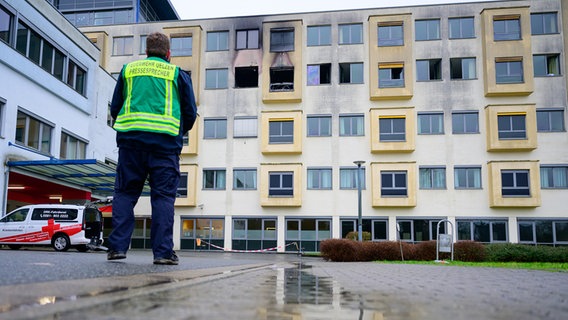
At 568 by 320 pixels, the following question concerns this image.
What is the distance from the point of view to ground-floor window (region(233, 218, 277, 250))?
37219 mm

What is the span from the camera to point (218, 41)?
132ft

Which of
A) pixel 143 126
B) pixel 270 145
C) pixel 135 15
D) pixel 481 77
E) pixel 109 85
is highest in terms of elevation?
pixel 135 15

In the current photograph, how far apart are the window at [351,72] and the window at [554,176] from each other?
13484 millimetres

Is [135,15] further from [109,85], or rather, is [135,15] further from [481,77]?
[481,77]

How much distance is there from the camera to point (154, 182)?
17.6 feet

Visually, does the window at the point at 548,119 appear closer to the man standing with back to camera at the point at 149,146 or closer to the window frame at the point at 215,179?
the window frame at the point at 215,179

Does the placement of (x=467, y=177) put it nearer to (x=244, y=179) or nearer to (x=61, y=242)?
(x=244, y=179)

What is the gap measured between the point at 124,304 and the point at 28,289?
2.01 ft

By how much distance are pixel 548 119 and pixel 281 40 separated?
1895cm

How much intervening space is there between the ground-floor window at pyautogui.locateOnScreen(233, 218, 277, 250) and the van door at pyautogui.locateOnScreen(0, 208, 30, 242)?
18.5 metres

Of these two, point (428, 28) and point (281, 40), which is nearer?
point (428, 28)

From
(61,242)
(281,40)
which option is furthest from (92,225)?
(281,40)

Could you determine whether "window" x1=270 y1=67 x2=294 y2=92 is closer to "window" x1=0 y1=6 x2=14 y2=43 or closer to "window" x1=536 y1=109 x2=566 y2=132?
"window" x1=536 y1=109 x2=566 y2=132

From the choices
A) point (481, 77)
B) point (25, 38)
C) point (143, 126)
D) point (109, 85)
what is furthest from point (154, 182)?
point (481, 77)
